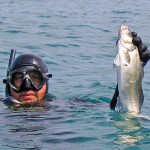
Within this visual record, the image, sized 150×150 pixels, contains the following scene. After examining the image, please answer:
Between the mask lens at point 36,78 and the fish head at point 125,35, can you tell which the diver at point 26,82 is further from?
the fish head at point 125,35

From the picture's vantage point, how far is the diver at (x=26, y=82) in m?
7.52

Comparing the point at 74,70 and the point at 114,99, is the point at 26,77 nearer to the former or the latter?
the point at 114,99

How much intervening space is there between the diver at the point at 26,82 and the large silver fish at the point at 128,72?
2172 mm

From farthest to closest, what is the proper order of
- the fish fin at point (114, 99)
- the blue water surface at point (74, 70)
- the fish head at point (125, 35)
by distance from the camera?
the fish fin at point (114, 99), the blue water surface at point (74, 70), the fish head at point (125, 35)

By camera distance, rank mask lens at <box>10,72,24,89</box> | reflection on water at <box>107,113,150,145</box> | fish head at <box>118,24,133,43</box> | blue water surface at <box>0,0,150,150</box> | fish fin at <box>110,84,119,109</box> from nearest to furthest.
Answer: fish head at <box>118,24,133,43</box> → reflection on water at <box>107,113,150,145</box> → blue water surface at <box>0,0,150,150</box> → fish fin at <box>110,84,119,109</box> → mask lens at <box>10,72,24,89</box>

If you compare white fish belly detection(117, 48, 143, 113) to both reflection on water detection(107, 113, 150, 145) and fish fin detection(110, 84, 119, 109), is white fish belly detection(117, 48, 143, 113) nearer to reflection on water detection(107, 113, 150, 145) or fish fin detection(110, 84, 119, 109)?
reflection on water detection(107, 113, 150, 145)

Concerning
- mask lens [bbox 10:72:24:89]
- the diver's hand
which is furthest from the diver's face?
the diver's hand

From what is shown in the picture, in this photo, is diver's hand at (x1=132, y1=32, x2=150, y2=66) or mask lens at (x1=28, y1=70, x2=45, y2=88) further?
mask lens at (x1=28, y1=70, x2=45, y2=88)

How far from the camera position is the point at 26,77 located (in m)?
7.57

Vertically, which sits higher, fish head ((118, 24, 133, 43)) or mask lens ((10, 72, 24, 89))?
fish head ((118, 24, 133, 43))

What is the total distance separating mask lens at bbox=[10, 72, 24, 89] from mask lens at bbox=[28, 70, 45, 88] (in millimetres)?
142

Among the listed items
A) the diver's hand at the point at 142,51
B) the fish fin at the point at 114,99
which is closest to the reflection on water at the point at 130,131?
the fish fin at the point at 114,99

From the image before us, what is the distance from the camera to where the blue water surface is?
614cm

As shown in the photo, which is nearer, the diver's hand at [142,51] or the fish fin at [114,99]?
the diver's hand at [142,51]
